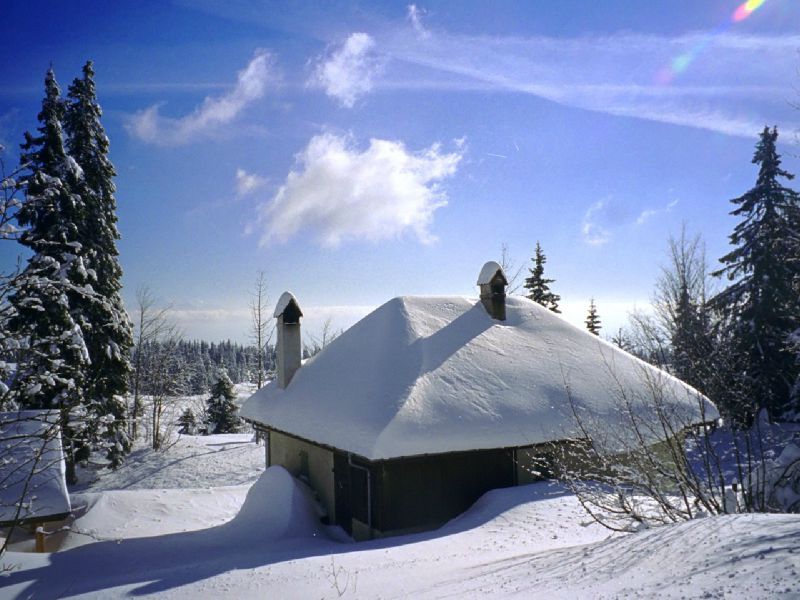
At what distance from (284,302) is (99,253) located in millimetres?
10369

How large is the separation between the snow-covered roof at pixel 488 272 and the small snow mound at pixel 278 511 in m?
8.46

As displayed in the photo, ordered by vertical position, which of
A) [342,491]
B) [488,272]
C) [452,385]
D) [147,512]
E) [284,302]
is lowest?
[147,512]

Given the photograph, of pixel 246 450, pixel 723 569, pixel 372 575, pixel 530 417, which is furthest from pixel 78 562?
pixel 246 450

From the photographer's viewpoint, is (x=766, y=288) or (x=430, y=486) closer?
(x=430, y=486)

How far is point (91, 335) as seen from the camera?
67.6 feet

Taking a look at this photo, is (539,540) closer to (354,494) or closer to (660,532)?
(660,532)

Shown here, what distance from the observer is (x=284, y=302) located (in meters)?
16.7

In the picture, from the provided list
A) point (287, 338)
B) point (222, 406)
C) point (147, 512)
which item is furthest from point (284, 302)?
point (222, 406)

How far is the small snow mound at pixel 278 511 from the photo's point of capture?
11.7 m

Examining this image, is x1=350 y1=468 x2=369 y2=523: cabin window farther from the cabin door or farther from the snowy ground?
the snowy ground

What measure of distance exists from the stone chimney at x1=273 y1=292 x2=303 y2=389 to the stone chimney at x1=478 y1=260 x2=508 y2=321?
6.27 meters

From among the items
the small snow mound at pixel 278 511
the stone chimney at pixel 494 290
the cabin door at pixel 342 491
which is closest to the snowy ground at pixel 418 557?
the small snow mound at pixel 278 511

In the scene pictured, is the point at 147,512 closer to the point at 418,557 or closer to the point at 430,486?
the point at 430,486

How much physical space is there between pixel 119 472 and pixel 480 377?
18.5 meters
